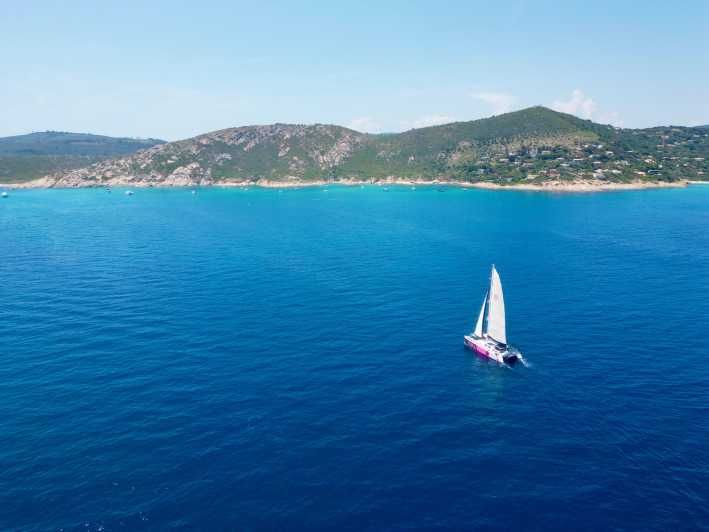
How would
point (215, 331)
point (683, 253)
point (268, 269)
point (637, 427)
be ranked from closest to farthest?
point (637, 427)
point (215, 331)
point (268, 269)
point (683, 253)

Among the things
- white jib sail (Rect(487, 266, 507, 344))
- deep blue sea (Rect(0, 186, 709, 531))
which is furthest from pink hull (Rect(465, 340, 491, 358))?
white jib sail (Rect(487, 266, 507, 344))

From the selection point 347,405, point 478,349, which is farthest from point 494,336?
point 347,405

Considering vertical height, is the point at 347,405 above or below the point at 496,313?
below

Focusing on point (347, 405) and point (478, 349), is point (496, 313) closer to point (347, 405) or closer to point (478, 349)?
point (478, 349)

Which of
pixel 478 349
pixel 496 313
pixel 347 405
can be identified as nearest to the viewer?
pixel 347 405

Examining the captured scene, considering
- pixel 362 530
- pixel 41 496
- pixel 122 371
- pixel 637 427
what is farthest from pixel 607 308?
pixel 41 496

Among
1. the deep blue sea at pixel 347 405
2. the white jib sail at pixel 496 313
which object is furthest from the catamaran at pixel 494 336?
the deep blue sea at pixel 347 405

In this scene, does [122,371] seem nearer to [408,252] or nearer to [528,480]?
[528,480]

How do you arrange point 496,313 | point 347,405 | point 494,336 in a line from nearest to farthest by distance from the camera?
point 347,405, point 496,313, point 494,336
